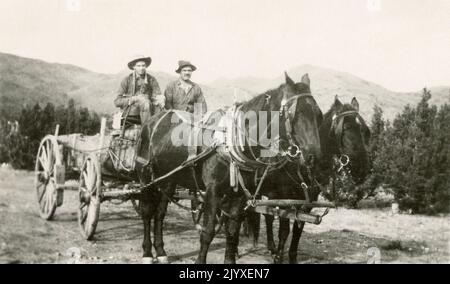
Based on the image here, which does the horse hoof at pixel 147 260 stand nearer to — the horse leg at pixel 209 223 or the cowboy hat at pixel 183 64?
the horse leg at pixel 209 223

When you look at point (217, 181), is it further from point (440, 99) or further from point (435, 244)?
point (440, 99)

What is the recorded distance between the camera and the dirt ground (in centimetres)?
674

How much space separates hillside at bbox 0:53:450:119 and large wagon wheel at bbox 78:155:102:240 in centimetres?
2344

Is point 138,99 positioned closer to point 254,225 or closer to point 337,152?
point 254,225

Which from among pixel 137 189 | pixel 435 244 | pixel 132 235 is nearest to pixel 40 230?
pixel 132 235

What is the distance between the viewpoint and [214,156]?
5746 mm

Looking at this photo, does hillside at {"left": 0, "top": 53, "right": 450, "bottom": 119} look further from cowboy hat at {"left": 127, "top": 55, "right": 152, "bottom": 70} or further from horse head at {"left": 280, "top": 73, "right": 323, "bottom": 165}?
horse head at {"left": 280, "top": 73, "right": 323, "bottom": 165}

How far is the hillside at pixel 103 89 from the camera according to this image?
32781 mm

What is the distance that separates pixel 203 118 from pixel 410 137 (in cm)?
831

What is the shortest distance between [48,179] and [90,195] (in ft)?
6.92

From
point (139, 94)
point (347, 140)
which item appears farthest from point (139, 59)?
point (347, 140)

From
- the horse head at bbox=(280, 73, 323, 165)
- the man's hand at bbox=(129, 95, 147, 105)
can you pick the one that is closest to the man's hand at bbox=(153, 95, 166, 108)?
the man's hand at bbox=(129, 95, 147, 105)

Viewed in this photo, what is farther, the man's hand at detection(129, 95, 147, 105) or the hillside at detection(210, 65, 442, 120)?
the hillside at detection(210, 65, 442, 120)

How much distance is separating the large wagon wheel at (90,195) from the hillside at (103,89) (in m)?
23.4
